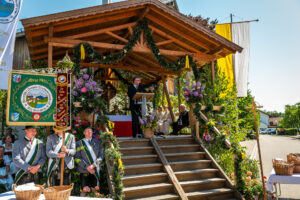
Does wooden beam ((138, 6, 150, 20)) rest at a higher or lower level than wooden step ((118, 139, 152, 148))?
higher

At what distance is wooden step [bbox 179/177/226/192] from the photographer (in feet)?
20.2

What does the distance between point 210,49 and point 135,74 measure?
220 inches

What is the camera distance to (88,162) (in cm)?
557

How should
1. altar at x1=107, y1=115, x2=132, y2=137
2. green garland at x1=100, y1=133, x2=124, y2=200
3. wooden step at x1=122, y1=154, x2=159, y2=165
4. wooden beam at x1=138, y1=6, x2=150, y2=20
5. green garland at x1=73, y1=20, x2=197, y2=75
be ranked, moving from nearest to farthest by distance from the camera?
green garland at x1=100, y1=133, x2=124, y2=200 → wooden step at x1=122, y1=154, x2=159, y2=165 → green garland at x1=73, y1=20, x2=197, y2=75 → wooden beam at x1=138, y1=6, x2=150, y2=20 → altar at x1=107, y1=115, x2=132, y2=137

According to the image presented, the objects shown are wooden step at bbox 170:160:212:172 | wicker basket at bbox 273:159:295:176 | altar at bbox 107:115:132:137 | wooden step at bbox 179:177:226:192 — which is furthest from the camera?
altar at bbox 107:115:132:137

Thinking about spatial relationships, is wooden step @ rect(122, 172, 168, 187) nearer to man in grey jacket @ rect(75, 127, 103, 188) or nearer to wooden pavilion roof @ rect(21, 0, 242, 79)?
man in grey jacket @ rect(75, 127, 103, 188)

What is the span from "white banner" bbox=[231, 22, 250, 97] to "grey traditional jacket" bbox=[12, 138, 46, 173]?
1038 centimetres

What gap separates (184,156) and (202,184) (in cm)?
115

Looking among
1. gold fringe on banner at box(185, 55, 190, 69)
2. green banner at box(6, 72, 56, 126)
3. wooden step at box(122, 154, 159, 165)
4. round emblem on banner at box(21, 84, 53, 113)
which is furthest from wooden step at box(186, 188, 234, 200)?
gold fringe on banner at box(185, 55, 190, 69)

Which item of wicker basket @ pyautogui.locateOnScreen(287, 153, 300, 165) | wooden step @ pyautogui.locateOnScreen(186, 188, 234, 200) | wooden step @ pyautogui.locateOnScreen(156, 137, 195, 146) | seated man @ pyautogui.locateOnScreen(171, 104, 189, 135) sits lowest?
wooden step @ pyautogui.locateOnScreen(186, 188, 234, 200)

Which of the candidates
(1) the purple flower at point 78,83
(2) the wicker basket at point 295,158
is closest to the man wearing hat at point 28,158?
(1) the purple flower at point 78,83

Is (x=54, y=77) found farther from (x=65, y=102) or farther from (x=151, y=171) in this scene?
(x=151, y=171)

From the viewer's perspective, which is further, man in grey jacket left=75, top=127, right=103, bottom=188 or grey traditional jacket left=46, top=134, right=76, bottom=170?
man in grey jacket left=75, top=127, right=103, bottom=188

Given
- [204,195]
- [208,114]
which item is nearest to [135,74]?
[208,114]
